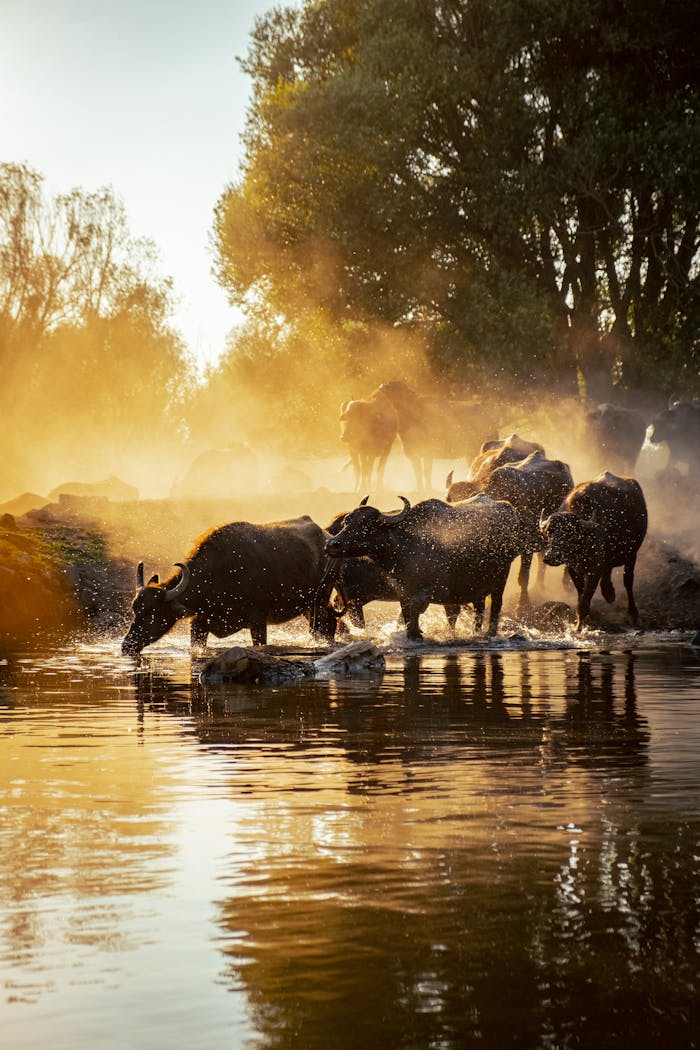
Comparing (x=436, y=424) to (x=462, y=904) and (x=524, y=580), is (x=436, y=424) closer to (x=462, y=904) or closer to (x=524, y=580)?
(x=524, y=580)

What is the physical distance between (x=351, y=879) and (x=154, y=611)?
43.1ft

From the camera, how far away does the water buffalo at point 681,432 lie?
121 ft

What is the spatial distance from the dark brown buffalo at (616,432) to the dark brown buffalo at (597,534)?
827 centimetres

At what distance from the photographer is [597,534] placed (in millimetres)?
24547

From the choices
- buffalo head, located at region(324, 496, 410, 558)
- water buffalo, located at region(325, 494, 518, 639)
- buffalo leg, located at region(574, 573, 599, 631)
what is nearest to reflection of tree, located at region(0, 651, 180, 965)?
buffalo head, located at region(324, 496, 410, 558)

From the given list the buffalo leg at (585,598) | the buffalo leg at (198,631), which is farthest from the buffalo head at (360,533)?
the buffalo leg at (585,598)

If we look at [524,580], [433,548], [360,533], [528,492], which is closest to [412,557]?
[433,548]

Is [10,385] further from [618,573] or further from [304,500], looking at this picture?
[618,573]

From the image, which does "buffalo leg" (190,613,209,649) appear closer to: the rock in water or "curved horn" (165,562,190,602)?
"curved horn" (165,562,190,602)

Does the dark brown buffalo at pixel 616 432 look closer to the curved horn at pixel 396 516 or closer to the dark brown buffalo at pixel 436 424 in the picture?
the dark brown buffalo at pixel 436 424

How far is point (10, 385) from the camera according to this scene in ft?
177

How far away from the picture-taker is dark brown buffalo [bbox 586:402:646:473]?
3503 cm

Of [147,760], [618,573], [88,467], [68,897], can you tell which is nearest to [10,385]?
[88,467]

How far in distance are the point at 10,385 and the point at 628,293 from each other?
25146 mm
